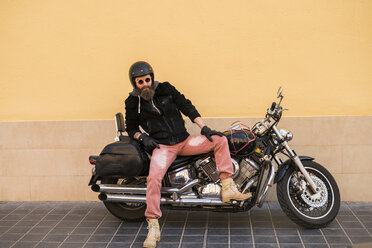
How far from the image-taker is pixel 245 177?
15.9ft

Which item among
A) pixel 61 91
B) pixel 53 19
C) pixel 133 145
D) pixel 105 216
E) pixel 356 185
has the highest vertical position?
pixel 53 19

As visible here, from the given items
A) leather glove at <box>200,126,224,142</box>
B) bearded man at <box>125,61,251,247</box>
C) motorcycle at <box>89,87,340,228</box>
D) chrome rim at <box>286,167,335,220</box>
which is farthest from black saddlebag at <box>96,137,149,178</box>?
chrome rim at <box>286,167,335,220</box>

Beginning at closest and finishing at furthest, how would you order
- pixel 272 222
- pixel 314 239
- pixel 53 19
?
pixel 314 239
pixel 272 222
pixel 53 19

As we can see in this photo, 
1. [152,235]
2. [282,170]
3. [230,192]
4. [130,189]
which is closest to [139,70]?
[130,189]

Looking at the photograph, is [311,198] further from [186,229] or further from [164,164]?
[164,164]

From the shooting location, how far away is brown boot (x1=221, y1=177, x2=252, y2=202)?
467cm

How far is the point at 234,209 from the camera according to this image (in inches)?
190

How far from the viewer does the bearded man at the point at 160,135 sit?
15.4 ft

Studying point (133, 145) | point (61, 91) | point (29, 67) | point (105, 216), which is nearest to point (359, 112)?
point (133, 145)

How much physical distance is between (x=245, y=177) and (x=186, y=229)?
2.68ft

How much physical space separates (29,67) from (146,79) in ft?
6.30

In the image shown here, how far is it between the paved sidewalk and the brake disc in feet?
0.87

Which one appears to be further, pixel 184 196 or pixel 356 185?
pixel 356 185

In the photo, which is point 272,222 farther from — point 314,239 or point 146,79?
point 146,79
